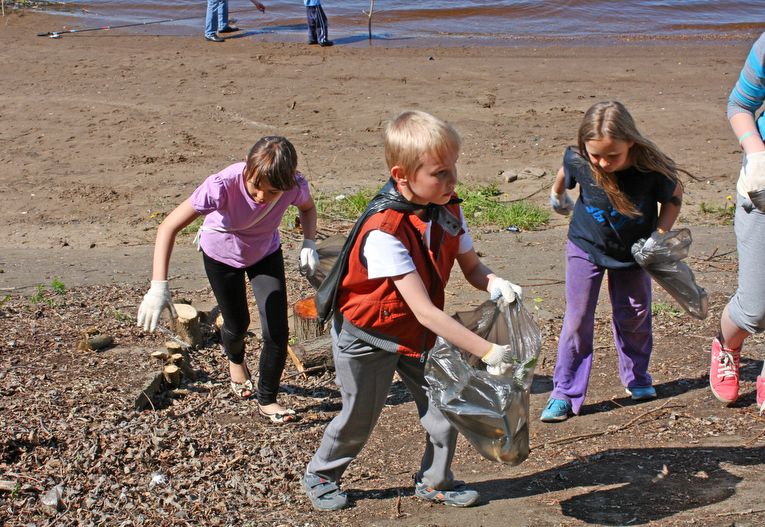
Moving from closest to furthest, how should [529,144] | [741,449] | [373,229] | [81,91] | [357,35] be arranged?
[373,229]
[741,449]
[529,144]
[81,91]
[357,35]

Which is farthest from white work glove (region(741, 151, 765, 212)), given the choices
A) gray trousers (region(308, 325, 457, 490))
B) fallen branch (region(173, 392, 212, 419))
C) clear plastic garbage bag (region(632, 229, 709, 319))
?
fallen branch (region(173, 392, 212, 419))

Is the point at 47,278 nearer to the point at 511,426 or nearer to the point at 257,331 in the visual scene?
the point at 257,331

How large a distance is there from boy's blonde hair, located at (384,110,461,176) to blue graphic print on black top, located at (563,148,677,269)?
1297 mm

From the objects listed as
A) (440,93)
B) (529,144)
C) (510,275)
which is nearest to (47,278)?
(510,275)

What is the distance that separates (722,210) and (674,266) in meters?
4.55

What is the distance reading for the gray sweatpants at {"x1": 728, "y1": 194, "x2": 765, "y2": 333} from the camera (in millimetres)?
4051

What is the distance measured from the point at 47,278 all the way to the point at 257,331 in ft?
6.68

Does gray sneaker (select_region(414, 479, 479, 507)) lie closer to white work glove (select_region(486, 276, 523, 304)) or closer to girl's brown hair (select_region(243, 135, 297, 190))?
white work glove (select_region(486, 276, 523, 304))

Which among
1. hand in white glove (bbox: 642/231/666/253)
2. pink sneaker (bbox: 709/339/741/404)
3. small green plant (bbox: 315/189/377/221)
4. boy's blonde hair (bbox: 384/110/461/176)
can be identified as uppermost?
boy's blonde hair (bbox: 384/110/461/176)

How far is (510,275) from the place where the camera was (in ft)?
22.7

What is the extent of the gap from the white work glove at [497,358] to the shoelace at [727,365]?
1.77 meters

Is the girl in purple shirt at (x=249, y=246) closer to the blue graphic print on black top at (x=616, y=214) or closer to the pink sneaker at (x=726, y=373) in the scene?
the blue graphic print on black top at (x=616, y=214)

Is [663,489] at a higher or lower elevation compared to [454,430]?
lower

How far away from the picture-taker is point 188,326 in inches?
215
